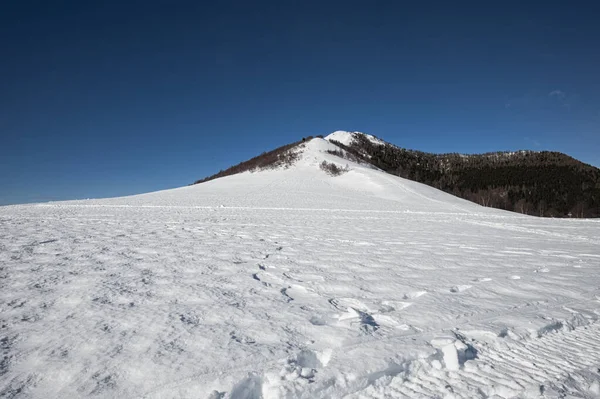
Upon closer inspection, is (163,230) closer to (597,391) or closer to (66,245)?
(66,245)

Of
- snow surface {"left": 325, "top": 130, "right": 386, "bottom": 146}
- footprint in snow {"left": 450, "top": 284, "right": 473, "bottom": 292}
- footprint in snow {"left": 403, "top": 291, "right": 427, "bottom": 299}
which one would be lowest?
footprint in snow {"left": 450, "top": 284, "right": 473, "bottom": 292}

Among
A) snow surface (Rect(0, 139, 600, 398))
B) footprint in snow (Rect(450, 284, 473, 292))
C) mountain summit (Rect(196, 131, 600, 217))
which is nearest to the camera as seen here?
snow surface (Rect(0, 139, 600, 398))

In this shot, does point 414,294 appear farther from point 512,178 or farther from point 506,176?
point 506,176

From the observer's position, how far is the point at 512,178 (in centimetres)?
12081

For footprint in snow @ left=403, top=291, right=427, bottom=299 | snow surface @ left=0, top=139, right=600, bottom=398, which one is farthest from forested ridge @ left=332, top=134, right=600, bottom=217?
footprint in snow @ left=403, top=291, right=427, bottom=299

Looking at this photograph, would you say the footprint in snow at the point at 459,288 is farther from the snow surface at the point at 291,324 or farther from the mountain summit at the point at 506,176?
the mountain summit at the point at 506,176

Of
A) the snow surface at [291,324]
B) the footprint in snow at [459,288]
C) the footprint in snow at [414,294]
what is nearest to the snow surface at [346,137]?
the snow surface at [291,324]

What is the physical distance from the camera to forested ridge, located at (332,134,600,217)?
9344 centimetres

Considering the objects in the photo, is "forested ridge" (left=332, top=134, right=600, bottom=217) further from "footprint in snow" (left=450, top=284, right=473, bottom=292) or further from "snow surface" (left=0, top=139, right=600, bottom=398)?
"footprint in snow" (left=450, top=284, right=473, bottom=292)

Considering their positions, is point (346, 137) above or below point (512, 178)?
above

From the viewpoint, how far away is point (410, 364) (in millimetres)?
2361

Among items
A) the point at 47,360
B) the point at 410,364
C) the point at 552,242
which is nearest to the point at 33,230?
the point at 47,360

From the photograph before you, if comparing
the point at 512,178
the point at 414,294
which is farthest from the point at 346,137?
the point at 414,294

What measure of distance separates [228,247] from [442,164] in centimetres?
16063
